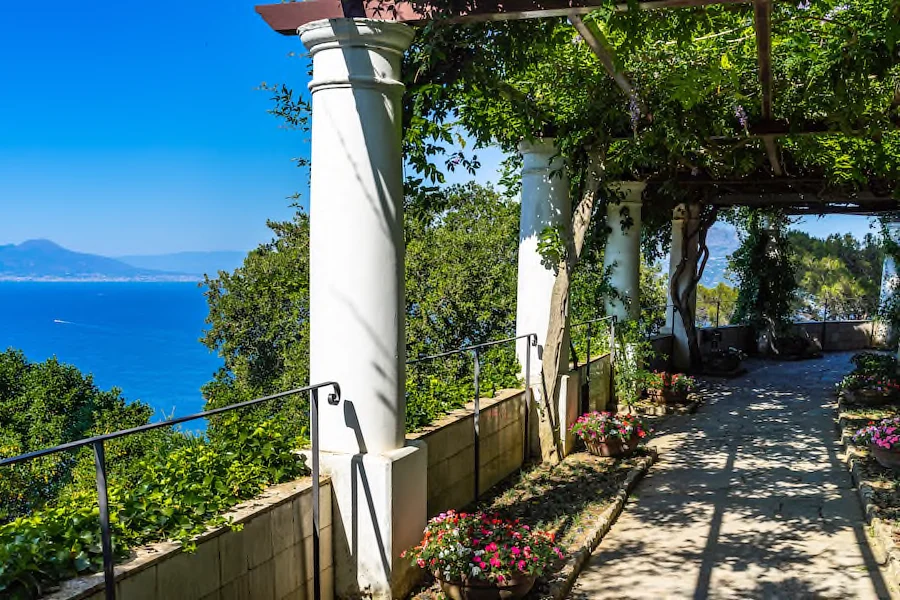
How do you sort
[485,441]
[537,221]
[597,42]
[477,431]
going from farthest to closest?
[537,221] → [485,441] → [477,431] → [597,42]

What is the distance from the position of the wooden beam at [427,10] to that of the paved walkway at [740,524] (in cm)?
324

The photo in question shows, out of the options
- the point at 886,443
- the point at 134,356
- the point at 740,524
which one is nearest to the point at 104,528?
the point at 740,524

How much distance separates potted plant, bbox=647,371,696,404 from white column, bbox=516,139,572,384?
3259mm

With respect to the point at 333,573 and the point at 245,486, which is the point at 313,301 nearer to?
the point at 245,486

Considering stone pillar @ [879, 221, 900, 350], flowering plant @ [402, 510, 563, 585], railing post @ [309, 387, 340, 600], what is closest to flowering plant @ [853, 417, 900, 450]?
flowering plant @ [402, 510, 563, 585]

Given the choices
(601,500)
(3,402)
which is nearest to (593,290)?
(601,500)

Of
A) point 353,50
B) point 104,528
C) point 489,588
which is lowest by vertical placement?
point 489,588

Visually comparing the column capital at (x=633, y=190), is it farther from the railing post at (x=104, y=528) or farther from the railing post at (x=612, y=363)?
the railing post at (x=104, y=528)

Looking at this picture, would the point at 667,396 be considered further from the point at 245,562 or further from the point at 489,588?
the point at 245,562

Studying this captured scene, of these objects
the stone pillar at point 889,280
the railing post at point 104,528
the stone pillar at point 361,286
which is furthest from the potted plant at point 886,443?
the stone pillar at point 889,280

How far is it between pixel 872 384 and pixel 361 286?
8.91 m

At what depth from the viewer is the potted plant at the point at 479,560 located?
12.6 feet

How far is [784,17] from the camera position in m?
5.32

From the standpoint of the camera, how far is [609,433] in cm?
715
